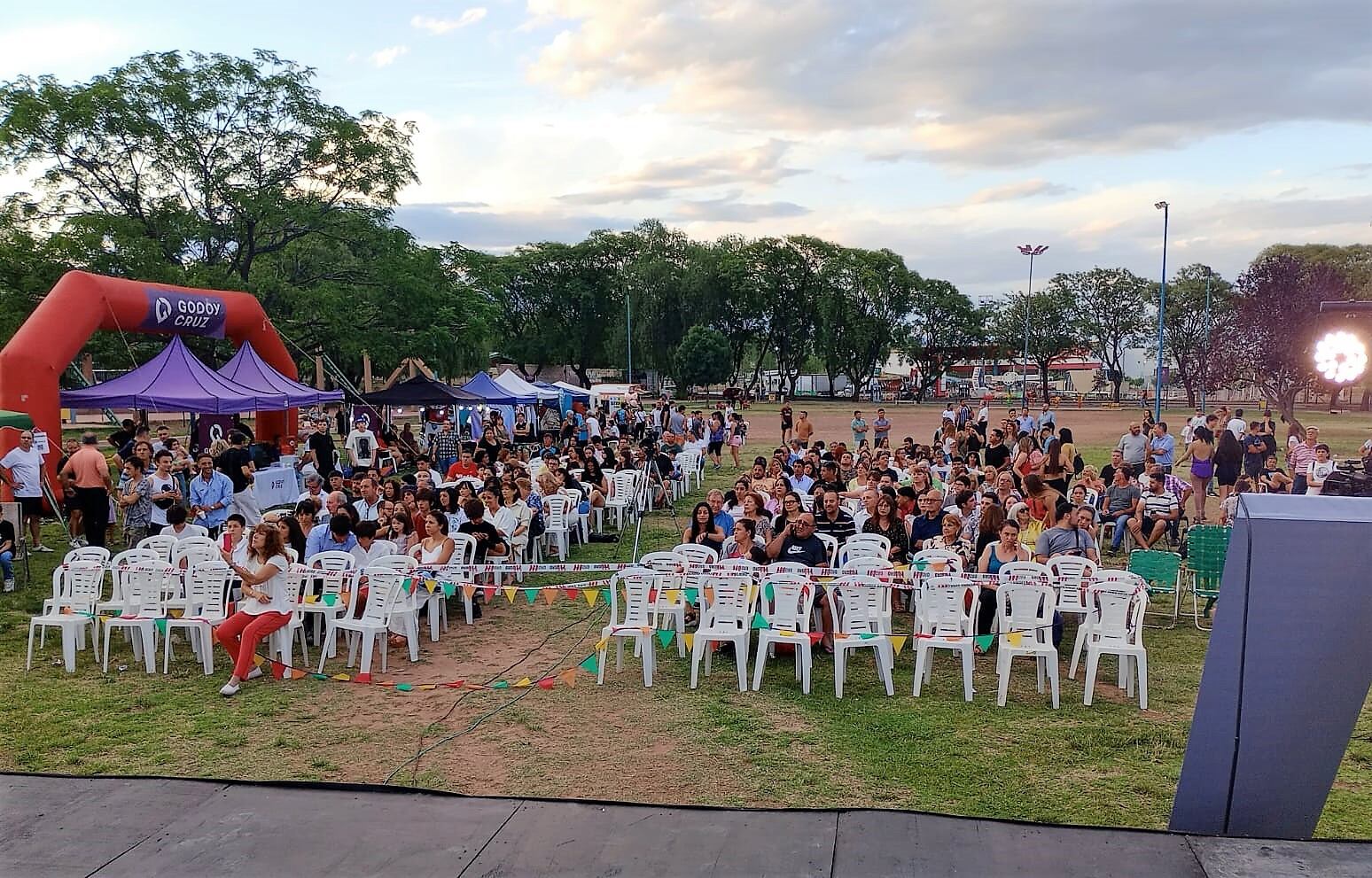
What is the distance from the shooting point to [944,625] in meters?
7.12

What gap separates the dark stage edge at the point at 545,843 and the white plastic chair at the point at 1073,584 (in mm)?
2615

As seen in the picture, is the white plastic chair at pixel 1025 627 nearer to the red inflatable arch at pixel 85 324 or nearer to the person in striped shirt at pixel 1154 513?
the person in striped shirt at pixel 1154 513

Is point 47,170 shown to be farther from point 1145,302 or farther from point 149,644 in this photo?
point 1145,302

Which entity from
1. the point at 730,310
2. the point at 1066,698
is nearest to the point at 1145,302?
the point at 730,310

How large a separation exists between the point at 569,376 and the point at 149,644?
6729 cm

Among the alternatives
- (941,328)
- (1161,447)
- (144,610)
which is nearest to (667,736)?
(144,610)

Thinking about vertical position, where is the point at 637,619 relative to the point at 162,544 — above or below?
below

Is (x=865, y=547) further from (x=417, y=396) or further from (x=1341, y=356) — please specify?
(x=417, y=396)

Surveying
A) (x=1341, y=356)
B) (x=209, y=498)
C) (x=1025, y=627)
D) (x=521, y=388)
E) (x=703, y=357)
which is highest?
(x=703, y=357)

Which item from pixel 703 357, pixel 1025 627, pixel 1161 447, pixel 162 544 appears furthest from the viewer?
pixel 703 357

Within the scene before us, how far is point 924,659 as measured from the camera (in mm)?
7109

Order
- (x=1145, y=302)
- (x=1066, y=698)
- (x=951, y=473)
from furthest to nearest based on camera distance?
(x=1145, y=302)
(x=951, y=473)
(x=1066, y=698)

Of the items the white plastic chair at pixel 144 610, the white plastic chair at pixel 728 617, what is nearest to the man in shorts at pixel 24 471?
the white plastic chair at pixel 144 610

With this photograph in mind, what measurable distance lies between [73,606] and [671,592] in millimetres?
4713
